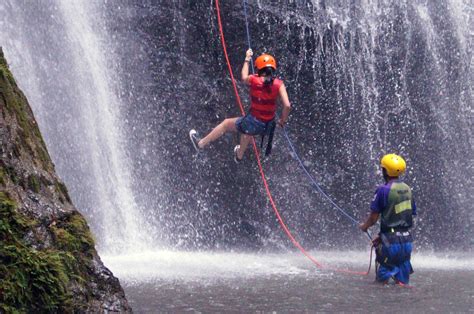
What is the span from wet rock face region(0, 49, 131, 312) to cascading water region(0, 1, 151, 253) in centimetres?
732

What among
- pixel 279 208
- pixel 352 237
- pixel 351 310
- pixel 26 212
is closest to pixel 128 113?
pixel 279 208

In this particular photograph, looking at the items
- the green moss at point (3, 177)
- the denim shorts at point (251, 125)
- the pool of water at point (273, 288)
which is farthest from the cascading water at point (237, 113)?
the green moss at point (3, 177)

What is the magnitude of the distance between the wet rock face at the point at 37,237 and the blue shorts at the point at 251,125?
535 centimetres

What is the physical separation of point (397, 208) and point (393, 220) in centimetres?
15

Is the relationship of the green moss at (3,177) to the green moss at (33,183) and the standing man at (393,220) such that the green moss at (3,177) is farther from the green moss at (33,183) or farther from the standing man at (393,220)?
the standing man at (393,220)

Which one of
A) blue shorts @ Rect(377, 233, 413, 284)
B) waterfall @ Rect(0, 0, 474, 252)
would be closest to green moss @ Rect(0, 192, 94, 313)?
blue shorts @ Rect(377, 233, 413, 284)

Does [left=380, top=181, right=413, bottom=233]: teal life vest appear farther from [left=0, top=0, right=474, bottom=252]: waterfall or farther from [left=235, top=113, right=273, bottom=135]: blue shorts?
[left=0, top=0, right=474, bottom=252]: waterfall

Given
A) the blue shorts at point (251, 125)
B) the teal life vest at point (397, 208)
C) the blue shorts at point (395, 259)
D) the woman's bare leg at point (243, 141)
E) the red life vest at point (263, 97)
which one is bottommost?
the blue shorts at point (395, 259)

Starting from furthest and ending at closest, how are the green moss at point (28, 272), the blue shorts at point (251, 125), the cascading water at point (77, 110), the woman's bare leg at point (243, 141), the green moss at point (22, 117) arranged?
the cascading water at point (77, 110) < the woman's bare leg at point (243, 141) < the blue shorts at point (251, 125) < the green moss at point (22, 117) < the green moss at point (28, 272)

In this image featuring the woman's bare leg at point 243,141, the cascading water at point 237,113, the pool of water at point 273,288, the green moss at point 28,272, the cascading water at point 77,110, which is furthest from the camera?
the cascading water at point 237,113

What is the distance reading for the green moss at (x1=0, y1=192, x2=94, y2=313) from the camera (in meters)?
3.85

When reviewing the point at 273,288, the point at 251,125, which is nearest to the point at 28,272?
the point at 273,288

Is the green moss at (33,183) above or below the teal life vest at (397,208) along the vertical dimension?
below

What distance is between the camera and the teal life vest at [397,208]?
816 centimetres
